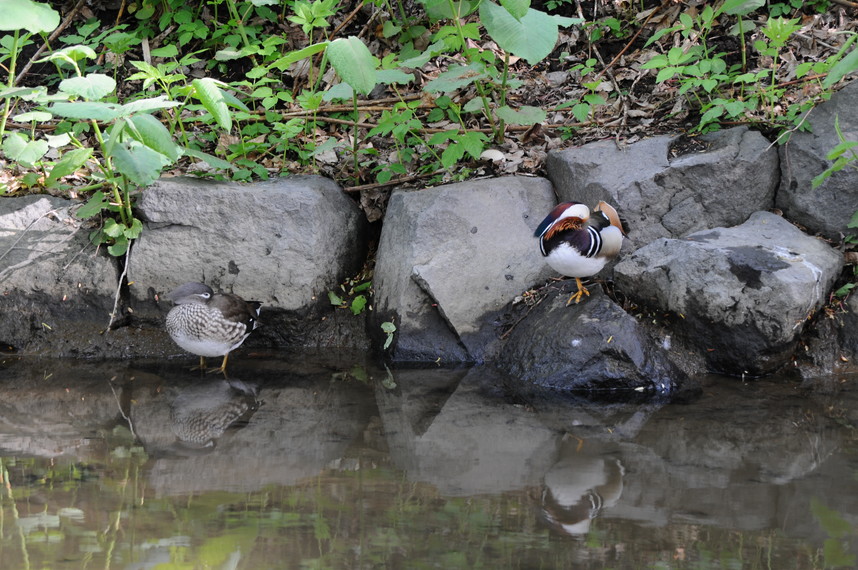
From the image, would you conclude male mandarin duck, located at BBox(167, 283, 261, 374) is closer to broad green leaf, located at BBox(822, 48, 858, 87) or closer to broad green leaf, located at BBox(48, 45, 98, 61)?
broad green leaf, located at BBox(48, 45, 98, 61)

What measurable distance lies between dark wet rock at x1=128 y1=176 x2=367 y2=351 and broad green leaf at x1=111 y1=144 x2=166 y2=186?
38.4 inches

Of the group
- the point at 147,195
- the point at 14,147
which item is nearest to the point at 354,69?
the point at 147,195

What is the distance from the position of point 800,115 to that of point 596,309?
229cm

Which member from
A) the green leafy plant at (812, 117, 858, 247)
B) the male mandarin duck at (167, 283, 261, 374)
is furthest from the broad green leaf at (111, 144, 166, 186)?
the green leafy plant at (812, 117, 858, 247)

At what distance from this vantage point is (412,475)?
3.81 meters

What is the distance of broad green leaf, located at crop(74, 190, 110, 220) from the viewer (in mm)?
6141

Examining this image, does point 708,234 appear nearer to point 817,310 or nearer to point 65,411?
point 817,310

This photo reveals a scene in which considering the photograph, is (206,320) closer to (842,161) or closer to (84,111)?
(84,111)

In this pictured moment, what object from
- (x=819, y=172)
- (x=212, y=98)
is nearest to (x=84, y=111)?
(x=212, y=98)

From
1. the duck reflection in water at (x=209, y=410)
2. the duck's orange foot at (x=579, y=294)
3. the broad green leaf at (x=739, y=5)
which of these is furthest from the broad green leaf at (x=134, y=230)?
the broad green leaf at (x=739, y=5)

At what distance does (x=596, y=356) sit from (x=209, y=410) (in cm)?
242

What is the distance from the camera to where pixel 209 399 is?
516 cm

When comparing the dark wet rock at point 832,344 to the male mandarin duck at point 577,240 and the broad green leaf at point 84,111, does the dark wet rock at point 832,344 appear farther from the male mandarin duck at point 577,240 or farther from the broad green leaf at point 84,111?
the broad green leaf at point 84,111

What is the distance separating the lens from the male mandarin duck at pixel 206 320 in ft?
18.1
